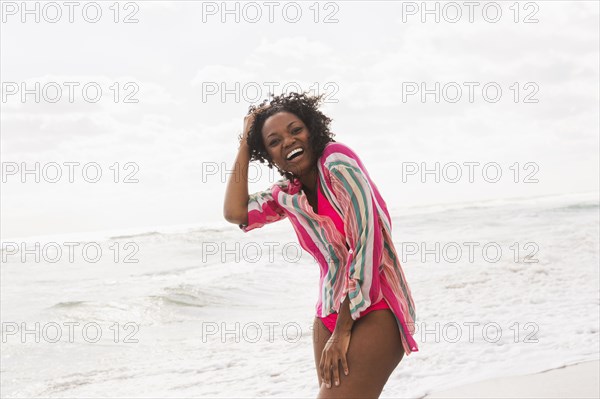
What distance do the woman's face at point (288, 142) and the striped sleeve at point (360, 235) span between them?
8.6 inches

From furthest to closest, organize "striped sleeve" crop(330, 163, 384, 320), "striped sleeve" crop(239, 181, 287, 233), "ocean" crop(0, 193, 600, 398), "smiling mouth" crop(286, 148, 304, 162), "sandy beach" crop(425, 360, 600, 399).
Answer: "ocean" crop(0, 193, 600, 398) → "sandy beach" crop(425, 360, 600, 399) → "striped sleeve" crop(239, 181, 287, 233) → "smiling mouth" crop(286, 148, 304, 162) → "striped sleeve" crop(330, 163, 384, 320)

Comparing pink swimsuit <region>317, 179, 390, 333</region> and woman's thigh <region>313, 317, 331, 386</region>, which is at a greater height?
pink swimsuit <region>317, 179, 390, 333</region>

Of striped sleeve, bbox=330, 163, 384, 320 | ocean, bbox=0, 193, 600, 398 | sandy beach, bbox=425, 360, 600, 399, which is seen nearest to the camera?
striped sleeve, bbox=330, 163, 384, 320

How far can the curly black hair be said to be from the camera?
8.13 feet

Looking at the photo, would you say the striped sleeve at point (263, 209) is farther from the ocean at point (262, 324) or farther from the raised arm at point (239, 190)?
the ocean at point (262, 324)

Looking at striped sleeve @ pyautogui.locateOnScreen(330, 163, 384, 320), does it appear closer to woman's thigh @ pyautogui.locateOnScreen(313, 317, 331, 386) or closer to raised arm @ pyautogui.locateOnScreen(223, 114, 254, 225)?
woman's thigh @ pyautogui.locateOnScreen(313, 317, 331, 386)

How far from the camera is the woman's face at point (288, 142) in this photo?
8.09ft

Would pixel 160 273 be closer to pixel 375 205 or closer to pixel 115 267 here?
pixel 115 267

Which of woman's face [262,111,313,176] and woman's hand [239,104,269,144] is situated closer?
woman's face [262,111,313,176]

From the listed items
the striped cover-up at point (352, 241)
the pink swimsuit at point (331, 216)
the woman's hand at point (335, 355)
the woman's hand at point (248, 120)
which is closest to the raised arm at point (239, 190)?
the woman's hand at point (248, 120)

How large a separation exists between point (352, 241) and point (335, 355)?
1.33ft

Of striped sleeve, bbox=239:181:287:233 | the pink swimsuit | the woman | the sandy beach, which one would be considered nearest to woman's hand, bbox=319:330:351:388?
the woman

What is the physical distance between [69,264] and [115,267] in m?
2.52

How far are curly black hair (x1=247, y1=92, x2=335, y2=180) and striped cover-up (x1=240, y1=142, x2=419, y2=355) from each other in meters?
0.10
